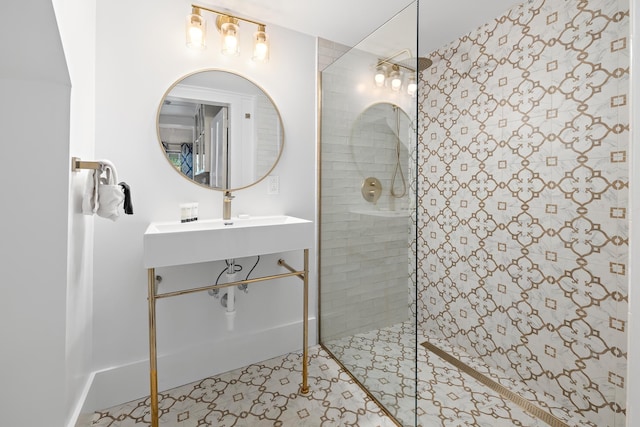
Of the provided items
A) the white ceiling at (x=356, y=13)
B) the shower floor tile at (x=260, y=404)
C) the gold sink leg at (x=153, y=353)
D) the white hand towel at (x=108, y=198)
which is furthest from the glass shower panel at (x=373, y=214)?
the white hand towel at (x=108, y=198)

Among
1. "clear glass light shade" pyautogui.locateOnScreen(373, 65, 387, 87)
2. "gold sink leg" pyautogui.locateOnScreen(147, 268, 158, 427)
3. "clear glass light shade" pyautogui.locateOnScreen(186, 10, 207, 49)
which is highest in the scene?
"clear glass light shade" pyautogui.locateOnScreen(186, 10, 207, 49)

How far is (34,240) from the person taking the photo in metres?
1.17

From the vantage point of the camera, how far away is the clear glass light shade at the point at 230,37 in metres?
1.77

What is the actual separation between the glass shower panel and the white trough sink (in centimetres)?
37

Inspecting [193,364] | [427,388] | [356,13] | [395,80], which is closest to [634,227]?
[395,80]

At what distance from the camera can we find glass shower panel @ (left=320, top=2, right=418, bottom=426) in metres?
1.40

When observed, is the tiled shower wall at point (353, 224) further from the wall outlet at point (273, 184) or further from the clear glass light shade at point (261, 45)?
the clear glass light shade at point (261, 45)

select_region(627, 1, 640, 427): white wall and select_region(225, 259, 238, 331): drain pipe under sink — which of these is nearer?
select_region(627, 1, 640, 427): white wall

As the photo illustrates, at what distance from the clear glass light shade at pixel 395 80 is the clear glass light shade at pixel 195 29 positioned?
113 centimetres

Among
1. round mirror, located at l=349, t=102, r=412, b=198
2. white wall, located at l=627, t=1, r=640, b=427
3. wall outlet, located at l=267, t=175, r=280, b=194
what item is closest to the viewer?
white wall, located at l=627, t=1, r=640, b=427

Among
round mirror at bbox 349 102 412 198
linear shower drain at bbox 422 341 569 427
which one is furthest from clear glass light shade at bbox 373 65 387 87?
linear shower drain at bbox 422 341 569 427

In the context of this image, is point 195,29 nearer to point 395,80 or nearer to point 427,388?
point 395,80

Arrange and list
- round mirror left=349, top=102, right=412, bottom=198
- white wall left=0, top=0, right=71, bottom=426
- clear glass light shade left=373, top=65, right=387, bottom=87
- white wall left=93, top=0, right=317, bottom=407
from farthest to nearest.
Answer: white wall left=93, top=0, right=317, bottom=407 < clear glass light shade left=373, top=65, right=387, bottom=87 < round mirror left=349, top=102, right=412, bottom=198 < white wall left=0, top=0, right=71, bottom=426

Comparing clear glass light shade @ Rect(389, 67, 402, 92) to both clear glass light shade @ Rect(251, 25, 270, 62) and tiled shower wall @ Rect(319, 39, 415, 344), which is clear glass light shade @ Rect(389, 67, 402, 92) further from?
clear glass light shade @ Rect(251, 25, 270, 62)
